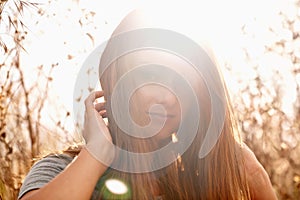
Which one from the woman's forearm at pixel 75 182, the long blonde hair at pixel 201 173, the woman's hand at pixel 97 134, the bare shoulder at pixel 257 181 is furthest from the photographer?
the bare shoulder at pixel 257 181

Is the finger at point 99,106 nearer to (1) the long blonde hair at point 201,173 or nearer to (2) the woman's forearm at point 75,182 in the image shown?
(1) the long blonde hair at point 201,173

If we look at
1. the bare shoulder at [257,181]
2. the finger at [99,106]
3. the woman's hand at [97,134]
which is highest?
the finger at [99,106]

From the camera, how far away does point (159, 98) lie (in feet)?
5.99

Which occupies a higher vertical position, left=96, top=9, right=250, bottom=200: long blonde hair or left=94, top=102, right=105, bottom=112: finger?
left=94, top=102, right=105, bottom=112: finger

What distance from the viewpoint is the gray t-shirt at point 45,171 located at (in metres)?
1.77

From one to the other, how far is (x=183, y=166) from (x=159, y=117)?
318mm

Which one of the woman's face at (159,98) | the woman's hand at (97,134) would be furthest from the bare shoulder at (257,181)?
the woman's hand at (97,134)

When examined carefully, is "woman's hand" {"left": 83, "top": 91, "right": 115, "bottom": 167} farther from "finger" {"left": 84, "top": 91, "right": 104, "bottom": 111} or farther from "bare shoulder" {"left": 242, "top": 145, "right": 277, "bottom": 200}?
"bare shoulder" {"left": 242, "top": 145, "right": 277, "bottom": 200}

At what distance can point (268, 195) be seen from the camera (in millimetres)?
2082

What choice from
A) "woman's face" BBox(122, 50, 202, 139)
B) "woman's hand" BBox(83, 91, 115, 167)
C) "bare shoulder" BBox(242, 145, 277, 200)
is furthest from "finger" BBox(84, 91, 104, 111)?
"bare shoulder" BBox(242, 145, 277, 200)

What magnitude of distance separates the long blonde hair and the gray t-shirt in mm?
136

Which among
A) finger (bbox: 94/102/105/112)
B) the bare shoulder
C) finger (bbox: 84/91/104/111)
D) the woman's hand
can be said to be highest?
finger (bbox: 84/91/104/111)

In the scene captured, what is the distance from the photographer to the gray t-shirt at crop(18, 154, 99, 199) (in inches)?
69.7

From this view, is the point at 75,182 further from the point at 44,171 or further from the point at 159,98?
the point at 159,98
